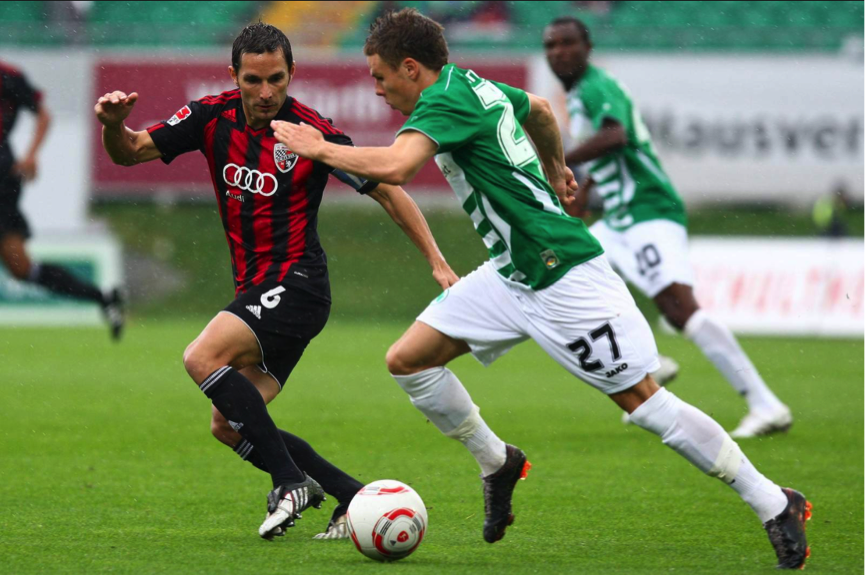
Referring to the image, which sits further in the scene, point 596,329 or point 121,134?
point 121,134

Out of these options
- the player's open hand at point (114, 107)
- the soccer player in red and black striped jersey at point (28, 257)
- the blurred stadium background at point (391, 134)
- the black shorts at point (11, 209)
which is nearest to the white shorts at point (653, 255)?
the player's open hand at point (114, 107)

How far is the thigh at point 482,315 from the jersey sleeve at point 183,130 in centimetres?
118

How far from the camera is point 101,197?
18.9m

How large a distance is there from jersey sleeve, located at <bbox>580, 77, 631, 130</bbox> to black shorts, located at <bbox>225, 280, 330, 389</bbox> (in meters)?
3.29

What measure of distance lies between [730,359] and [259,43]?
4.04 m

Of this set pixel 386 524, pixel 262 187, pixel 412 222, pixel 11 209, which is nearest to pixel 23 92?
pixel 11 209

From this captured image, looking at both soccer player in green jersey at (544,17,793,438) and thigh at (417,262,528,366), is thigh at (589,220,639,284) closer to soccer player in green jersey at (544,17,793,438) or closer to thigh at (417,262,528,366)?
soccer player in green jersey at (544,17,793,438)

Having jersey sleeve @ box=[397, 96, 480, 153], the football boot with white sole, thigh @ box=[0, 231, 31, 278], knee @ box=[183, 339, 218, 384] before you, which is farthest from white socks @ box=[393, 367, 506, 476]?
thigh @ box=[0, 231, 31, 278]

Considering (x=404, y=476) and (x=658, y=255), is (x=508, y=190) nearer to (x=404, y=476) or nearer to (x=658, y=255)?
(x=404, y=476)

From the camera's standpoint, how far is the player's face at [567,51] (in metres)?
7.93

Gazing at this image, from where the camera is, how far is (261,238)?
4.90 metres

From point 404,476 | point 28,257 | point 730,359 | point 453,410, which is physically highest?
point 453,410

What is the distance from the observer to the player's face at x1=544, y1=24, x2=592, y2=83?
7.93 meters

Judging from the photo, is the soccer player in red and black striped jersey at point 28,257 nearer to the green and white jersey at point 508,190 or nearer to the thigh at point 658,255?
the thigh at point 658,255
